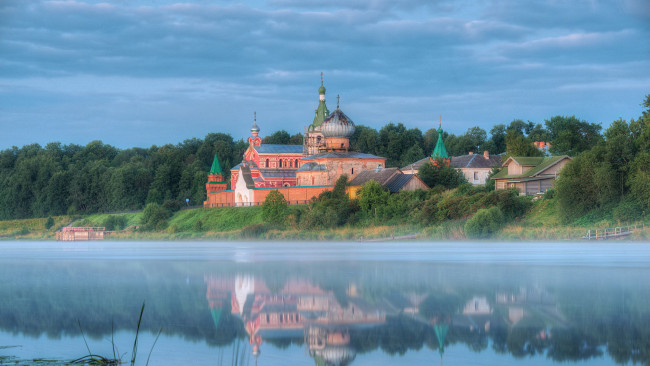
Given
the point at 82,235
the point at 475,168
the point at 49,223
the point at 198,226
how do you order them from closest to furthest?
the point at 198,226 → the point at 82,235 → the point at 475,168 → the point at 49,223

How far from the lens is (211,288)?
16297mm

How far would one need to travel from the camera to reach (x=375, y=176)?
2041 inches

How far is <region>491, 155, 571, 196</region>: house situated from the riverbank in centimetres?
548

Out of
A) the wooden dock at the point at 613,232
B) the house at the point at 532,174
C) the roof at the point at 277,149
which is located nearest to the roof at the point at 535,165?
the house at the point at 532,174

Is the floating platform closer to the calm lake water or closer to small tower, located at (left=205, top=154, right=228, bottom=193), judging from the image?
small tower, located at (left=205, top=154, right=228, bottom=193)

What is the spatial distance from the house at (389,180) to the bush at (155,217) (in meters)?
14.2

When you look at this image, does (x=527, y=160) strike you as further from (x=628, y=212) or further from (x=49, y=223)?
(x=49, y=223)

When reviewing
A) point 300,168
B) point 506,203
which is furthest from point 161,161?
point 506,203

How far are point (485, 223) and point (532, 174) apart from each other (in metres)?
10.8

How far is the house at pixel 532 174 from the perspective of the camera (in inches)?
1790

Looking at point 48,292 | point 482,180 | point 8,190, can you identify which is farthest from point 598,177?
point 8,190

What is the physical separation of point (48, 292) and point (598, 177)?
84.4ft

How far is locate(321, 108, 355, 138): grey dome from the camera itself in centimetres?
5681

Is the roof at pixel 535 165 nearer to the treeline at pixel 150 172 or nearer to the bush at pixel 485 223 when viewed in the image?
the bush at pixel 485 223
